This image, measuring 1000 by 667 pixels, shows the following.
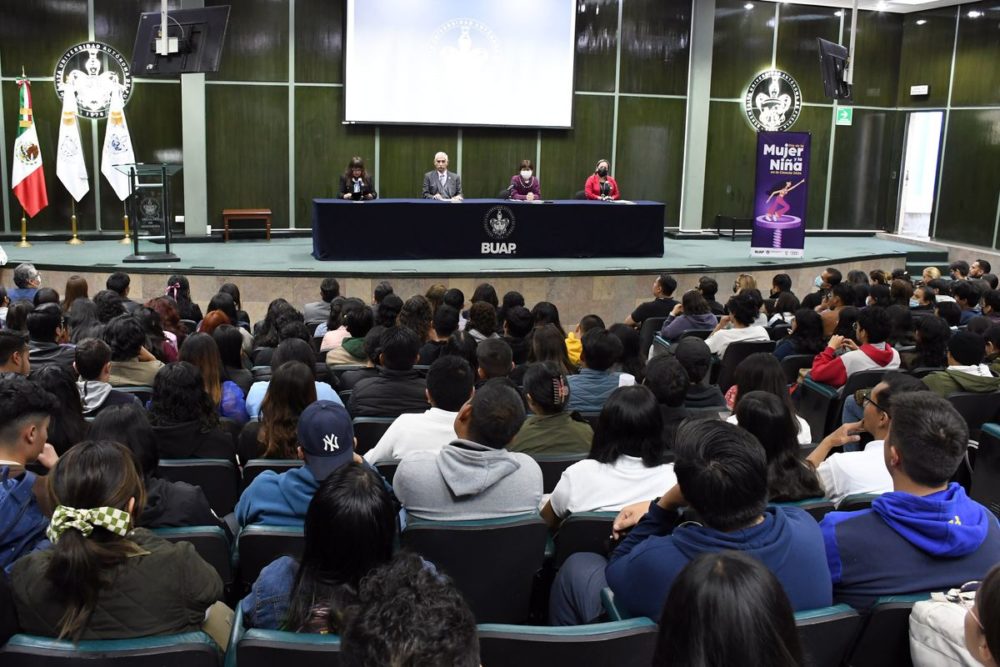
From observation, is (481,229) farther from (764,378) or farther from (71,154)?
(764,378)

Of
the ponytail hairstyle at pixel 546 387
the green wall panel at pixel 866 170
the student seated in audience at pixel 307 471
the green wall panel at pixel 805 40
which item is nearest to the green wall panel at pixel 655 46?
the green wall panel at pixel 805 40

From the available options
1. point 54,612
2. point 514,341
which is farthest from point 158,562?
point 514,341

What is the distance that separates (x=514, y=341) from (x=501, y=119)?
26.0 feet

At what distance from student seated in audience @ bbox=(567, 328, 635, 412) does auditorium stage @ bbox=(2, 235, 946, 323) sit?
5.31 meters

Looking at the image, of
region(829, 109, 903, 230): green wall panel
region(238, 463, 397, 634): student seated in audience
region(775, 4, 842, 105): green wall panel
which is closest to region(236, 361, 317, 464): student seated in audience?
region(238, 463, 397, 634): student seated in audience

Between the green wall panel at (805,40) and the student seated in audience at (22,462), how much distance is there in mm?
13789

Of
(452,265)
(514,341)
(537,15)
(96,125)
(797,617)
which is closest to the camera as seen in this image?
(797,617)

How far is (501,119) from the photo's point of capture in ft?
43.3

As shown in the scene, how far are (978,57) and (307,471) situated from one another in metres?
14.3

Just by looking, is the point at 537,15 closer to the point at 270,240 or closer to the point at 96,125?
the point at 270,240

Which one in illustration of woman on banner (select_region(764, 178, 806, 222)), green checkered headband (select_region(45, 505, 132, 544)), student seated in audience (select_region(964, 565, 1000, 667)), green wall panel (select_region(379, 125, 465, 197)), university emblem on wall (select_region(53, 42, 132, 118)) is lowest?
green checkered headband (select_region(45, 505, 132, 544))

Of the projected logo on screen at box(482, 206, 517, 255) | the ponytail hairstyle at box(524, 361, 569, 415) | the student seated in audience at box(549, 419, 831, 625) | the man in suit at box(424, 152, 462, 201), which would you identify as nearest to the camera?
the student seated in audience at box(549, 419, 831, 625)

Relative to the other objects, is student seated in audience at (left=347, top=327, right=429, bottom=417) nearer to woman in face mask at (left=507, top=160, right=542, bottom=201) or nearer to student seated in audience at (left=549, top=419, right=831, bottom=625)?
student seated in audience at (left=549, top=419, right=831, bottom=625)

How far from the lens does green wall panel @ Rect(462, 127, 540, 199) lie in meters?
13.4
